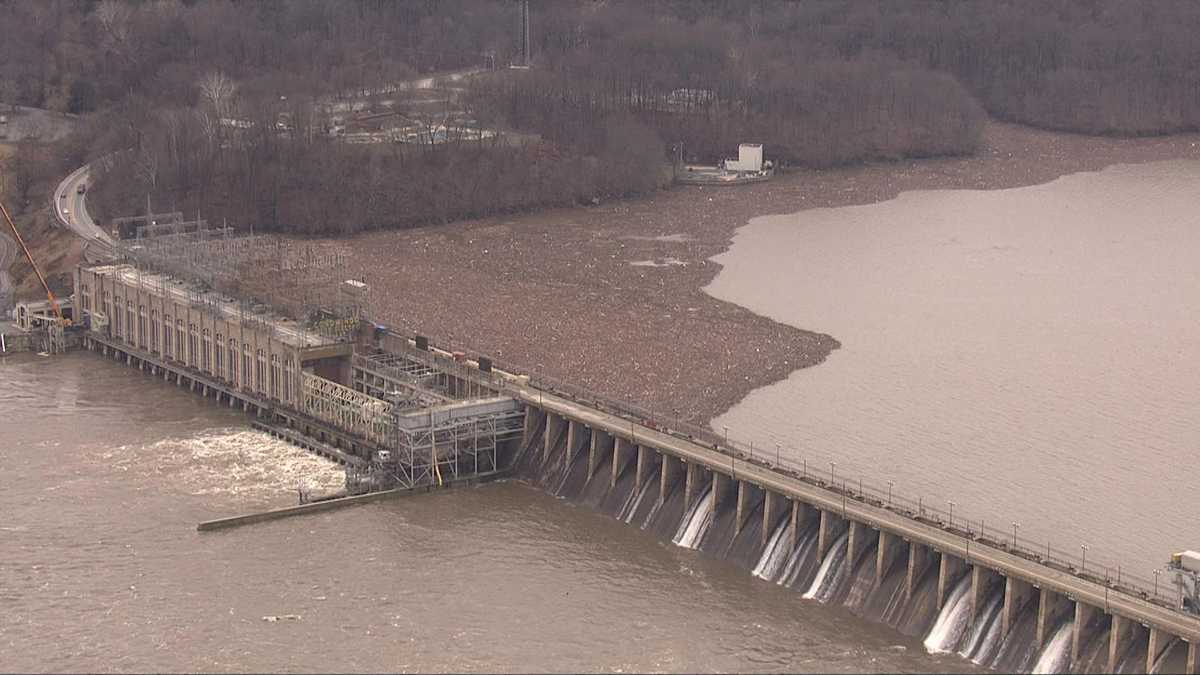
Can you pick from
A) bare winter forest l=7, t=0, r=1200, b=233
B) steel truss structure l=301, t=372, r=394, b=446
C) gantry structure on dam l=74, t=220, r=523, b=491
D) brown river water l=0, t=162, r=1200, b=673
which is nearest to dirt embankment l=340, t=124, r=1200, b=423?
brown river water l=0, t=162, r=1200, b=673

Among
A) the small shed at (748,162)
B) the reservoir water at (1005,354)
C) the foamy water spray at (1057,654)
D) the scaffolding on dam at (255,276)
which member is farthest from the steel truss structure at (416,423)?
the small shed at (748,162)

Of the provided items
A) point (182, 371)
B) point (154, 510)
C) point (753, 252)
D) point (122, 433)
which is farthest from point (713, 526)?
point (753, 252)

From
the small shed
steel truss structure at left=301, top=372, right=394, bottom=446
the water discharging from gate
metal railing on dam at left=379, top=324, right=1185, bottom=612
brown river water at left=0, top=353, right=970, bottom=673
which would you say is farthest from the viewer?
the small shed

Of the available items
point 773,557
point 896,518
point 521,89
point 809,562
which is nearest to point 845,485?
point 773,557

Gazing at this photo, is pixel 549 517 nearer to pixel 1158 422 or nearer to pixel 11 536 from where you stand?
pixel 11 536

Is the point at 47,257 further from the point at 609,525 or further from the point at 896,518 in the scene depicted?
the point at 896,518

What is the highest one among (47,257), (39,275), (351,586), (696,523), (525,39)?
(525,39)

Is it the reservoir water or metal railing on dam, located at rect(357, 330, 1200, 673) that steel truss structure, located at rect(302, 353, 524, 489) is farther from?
the reservoir water
